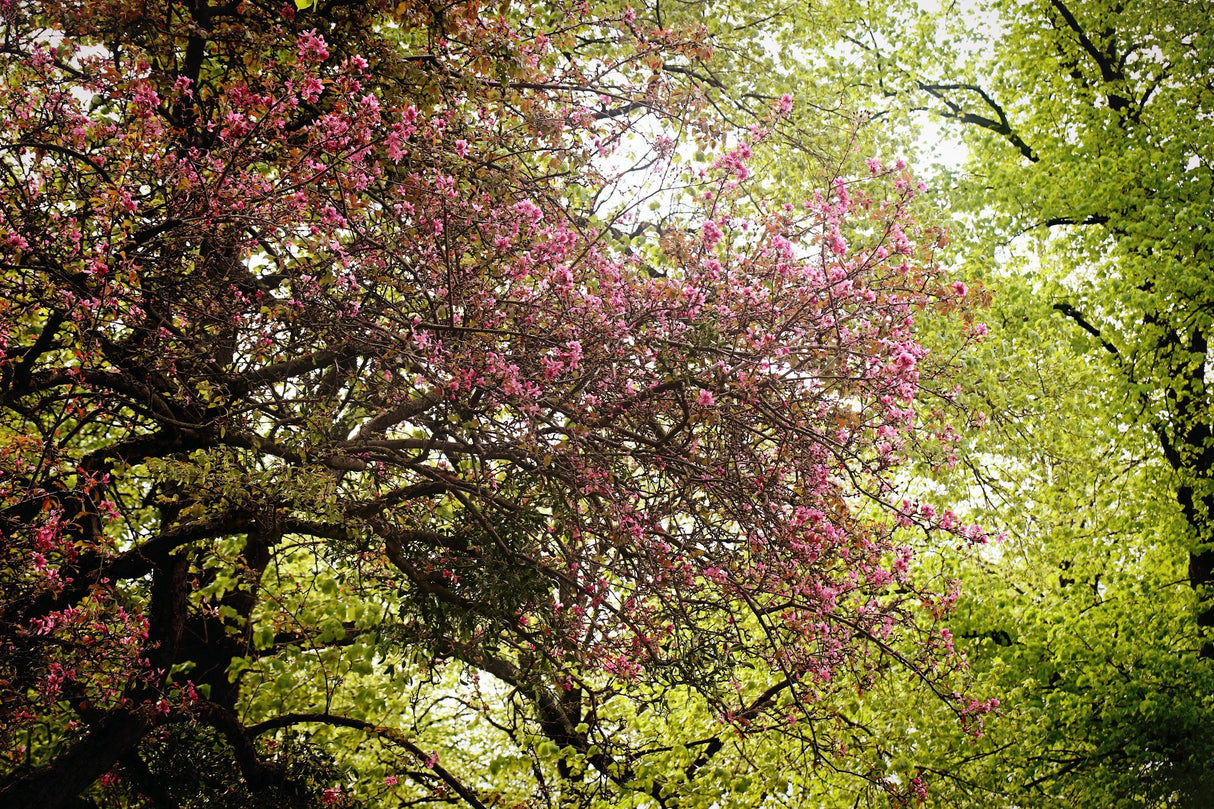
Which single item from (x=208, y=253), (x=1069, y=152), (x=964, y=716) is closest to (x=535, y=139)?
(x=208, y=253)

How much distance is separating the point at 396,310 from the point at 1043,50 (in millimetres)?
13838

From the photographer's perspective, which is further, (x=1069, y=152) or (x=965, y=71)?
(x=965, y=71)

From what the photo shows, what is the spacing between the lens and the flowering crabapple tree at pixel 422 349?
5129 millimetres

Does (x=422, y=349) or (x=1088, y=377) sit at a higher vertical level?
(x=1088, y=377)

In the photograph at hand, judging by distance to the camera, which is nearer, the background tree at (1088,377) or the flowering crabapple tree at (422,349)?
the flowering crabapple tree at (422,349)

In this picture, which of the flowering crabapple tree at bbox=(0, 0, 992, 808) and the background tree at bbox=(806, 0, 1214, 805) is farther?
the background tree at bbox=(806, 0, 1214, 805)

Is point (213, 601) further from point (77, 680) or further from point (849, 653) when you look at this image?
point (849, 653)

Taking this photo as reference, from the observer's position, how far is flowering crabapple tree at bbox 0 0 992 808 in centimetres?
513

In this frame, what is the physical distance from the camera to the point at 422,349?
5215 millimetres

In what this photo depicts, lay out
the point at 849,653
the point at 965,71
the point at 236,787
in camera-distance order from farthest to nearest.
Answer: the point at 965,71
the point at 236,787
the point at 849,653

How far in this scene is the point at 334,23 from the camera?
5.87 metres

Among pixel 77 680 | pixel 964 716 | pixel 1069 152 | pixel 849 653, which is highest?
pixel 1069 152

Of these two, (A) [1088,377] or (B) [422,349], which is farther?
(A) [1088,377]

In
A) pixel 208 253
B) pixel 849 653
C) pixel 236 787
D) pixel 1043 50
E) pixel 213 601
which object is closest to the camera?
pixel 208 253
